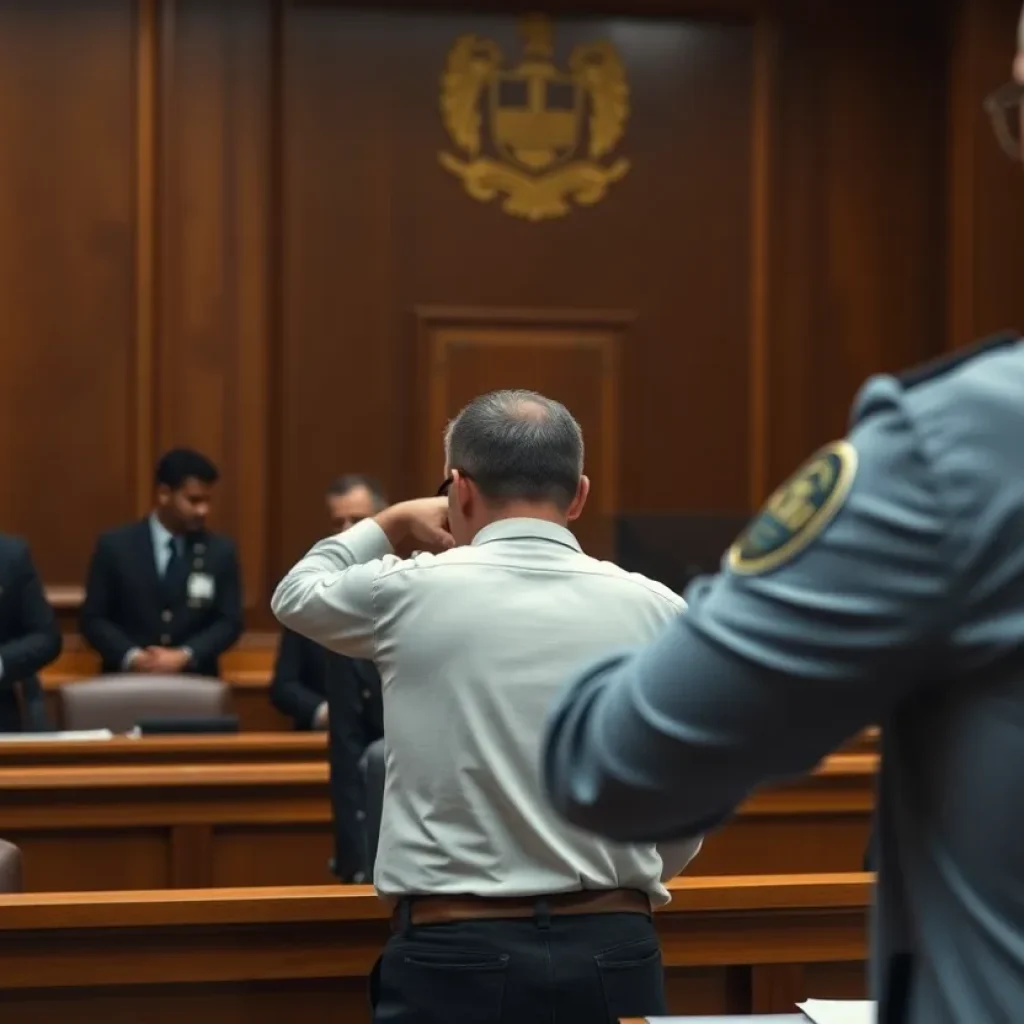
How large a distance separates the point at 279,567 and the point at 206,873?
3.89 meters

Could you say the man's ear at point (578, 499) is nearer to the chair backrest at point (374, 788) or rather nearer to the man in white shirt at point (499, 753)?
the man in white shirt at point (499, 753)

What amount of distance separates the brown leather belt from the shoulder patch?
141 centimetres

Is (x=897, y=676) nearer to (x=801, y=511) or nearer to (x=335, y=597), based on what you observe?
(x=801, y=511)

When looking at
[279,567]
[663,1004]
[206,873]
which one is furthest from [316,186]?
[663,1004]

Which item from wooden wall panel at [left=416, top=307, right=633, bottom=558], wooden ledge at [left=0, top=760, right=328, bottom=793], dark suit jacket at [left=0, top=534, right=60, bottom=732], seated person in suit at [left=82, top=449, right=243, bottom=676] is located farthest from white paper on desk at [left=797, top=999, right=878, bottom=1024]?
wooden wall panel at [left=416, top=307, right=633, bottom=558]

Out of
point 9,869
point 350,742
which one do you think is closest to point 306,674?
point 350,742

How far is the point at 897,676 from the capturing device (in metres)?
0.91

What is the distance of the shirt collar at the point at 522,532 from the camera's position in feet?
7.66

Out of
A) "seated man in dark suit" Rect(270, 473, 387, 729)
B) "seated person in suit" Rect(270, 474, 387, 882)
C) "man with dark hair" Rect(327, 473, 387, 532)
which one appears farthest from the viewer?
"seated man in dark suit" Rect(270, 473, 387, 729)

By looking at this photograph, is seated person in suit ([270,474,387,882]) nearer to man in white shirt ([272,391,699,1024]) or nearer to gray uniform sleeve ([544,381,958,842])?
man in white shirt ([272,391,699,1024])

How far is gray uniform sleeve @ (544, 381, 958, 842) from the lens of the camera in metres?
0.88

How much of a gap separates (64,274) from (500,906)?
21.2 ft

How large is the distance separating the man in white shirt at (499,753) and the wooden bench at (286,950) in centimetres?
42

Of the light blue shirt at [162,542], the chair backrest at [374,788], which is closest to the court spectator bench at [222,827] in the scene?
the chair backrest at [374,788]
